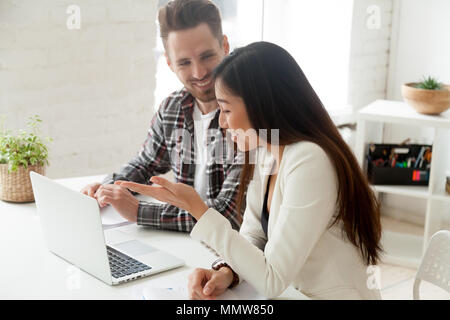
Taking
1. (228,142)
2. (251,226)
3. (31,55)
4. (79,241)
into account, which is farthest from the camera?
(31,55)

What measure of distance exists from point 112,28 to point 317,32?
1.44 metres

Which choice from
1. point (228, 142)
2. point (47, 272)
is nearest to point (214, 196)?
point (228, 142)

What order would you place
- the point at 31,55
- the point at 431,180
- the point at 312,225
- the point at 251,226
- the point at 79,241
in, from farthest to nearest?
the point at 431,180, the point at 31,55, the point at 251,226, the point at 79,241, the point at 312,225

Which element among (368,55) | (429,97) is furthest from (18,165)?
(368,55)

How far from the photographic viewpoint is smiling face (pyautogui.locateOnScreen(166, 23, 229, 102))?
1900 millimetres

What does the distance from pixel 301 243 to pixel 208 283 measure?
217 millimetres

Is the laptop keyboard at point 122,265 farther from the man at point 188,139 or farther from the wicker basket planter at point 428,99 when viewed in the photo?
the wicker basket planter at point 428,99

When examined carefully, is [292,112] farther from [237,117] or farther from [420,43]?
[420,43]

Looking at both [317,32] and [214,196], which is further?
[317,32]

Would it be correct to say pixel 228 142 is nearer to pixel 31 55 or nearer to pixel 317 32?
pixel 31 55

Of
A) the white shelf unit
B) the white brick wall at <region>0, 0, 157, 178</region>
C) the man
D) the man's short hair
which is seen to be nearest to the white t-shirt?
the man

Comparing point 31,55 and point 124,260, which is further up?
A: point 31,55

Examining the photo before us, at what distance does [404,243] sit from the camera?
337 cm

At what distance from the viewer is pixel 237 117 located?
1.38 metres
